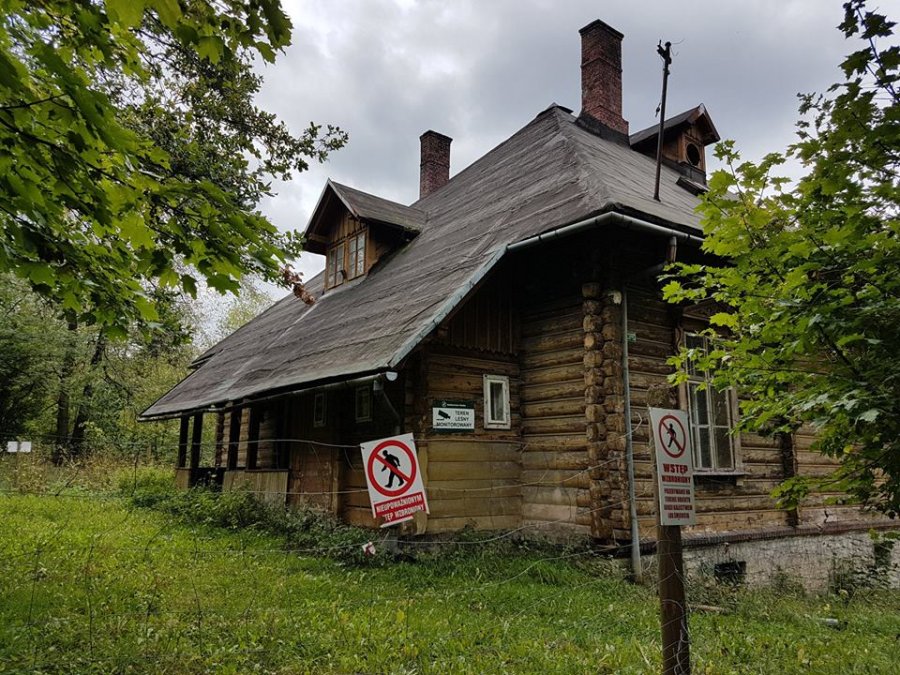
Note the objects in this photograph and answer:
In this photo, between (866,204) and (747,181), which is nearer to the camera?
(866,204)

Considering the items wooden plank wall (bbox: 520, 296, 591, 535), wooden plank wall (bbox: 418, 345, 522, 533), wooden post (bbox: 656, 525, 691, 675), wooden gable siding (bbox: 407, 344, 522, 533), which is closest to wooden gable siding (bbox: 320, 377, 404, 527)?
wooden gable siding (bbox: 407, 344, 522, 533)

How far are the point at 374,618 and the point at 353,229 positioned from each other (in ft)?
34.2

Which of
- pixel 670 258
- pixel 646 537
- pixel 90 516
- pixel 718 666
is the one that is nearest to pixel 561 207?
pixel 670 258

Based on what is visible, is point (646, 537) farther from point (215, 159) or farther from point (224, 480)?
point (224, 480)

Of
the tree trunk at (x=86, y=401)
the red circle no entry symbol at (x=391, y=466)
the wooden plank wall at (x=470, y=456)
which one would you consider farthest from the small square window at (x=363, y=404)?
the tree trunk at (x=86, y=401)

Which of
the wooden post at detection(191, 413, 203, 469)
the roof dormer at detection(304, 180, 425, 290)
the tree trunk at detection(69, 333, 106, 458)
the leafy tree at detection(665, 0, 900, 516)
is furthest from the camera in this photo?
the tree trunk at detection(69, 333, 106, 458)

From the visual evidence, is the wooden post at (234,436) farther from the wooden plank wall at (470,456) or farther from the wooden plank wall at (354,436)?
the wooden plank wall at (470,456)

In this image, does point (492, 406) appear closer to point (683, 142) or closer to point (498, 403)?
point (498, 403)

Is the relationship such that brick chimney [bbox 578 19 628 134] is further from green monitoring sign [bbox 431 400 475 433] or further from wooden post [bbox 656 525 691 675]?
wooden post [bbox 656 525 691 675]

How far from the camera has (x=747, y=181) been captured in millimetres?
4156

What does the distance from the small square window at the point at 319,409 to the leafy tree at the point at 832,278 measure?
8078mm

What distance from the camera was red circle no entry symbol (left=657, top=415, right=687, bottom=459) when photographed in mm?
4012

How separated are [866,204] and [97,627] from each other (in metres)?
6.47

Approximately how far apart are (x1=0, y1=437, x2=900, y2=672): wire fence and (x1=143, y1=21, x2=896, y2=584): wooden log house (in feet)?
0.98
